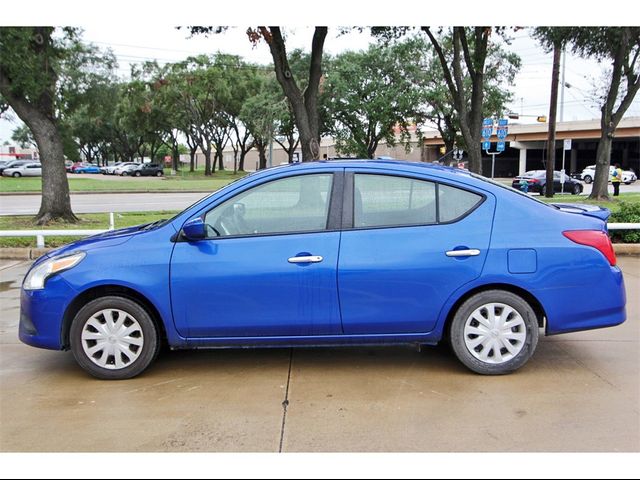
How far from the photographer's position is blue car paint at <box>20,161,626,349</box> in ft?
13.8

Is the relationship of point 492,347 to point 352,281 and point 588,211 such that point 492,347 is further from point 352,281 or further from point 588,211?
point 588,211

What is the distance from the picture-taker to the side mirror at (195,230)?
4.19m

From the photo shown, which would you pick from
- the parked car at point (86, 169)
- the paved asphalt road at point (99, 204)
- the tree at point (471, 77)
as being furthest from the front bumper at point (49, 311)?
the parked car at point (86, 169)

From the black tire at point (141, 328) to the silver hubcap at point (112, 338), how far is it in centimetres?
2

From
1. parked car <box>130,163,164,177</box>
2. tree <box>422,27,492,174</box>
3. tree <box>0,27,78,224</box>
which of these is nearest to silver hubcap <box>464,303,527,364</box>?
tree <box>0,27,78,224</box>

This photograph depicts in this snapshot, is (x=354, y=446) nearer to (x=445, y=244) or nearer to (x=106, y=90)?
(x=445, y=244)

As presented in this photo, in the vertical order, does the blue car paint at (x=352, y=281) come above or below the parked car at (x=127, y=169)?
below

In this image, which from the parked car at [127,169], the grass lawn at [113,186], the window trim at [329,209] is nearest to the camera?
the window trim at [329,209]

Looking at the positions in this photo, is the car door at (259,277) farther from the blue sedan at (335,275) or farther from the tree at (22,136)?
the tree at (22,136)

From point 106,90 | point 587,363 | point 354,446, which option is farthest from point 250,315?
point 106,90

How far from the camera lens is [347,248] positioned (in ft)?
14.0

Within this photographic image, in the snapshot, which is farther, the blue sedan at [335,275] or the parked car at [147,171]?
the parked car at [147,171]

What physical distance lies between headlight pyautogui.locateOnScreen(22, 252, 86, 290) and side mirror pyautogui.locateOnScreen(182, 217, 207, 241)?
32.4 inches

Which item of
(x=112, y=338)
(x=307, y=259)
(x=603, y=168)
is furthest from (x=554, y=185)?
(x=112, y=338)
